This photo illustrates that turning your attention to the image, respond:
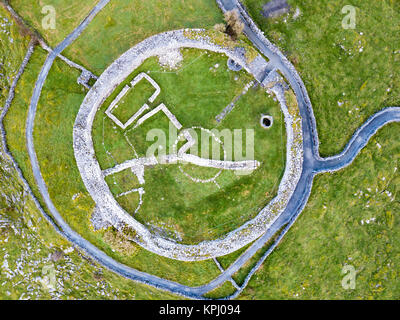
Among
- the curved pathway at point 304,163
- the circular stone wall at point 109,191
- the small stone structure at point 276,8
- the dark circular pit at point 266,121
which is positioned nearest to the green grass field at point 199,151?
the dark circular pit at point 266,121

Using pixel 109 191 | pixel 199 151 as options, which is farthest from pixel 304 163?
pixel 109 191

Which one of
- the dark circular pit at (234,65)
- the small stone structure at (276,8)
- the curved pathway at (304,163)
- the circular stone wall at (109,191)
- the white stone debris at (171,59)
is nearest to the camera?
the circular stone wall at (109,191)

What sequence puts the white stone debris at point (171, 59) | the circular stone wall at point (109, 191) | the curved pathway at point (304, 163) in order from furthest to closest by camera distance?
the curved pathway at point (304, 163)
the white stone debris at point (171, 59)
the circular stone wall at point (109, 191)

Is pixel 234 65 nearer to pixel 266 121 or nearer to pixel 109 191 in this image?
pixel 266 121

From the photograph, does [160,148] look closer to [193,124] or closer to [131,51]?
[193,124]

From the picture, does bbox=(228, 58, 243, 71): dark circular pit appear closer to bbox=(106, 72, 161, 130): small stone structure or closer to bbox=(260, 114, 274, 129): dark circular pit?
bbox=(260, 114, 274, 129): dark circular pit

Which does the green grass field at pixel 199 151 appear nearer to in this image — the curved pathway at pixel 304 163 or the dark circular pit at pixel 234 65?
the dark circular pit at pixel 234 65
